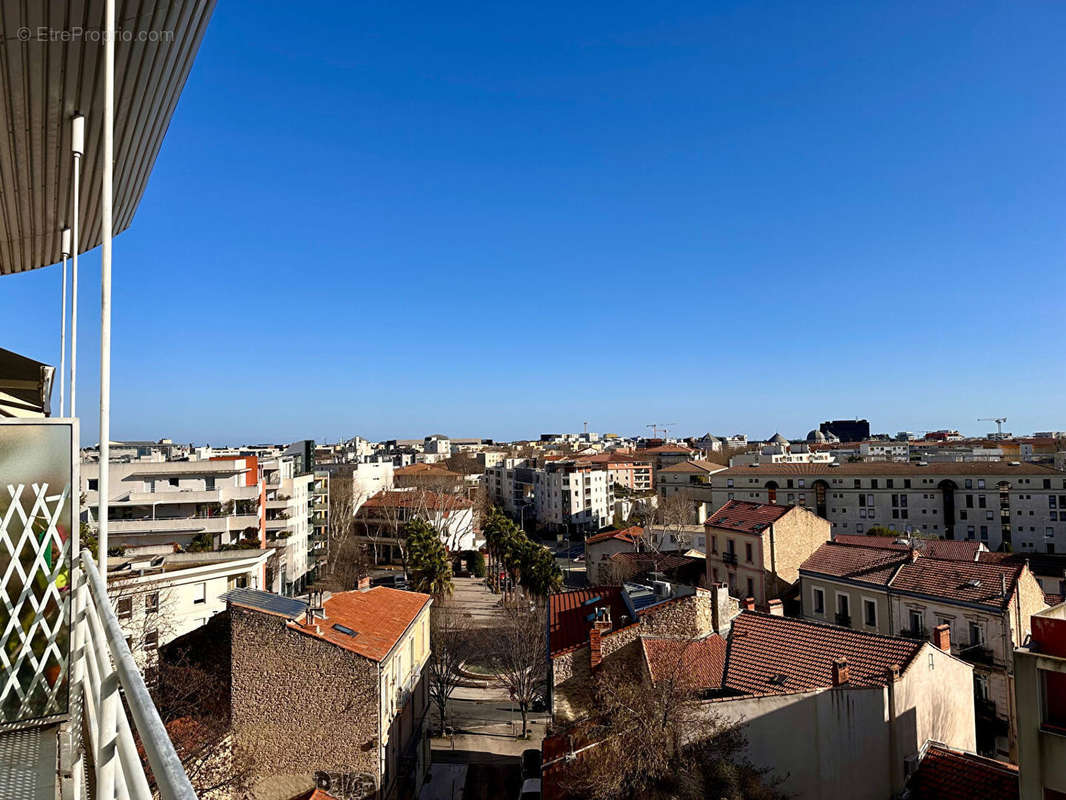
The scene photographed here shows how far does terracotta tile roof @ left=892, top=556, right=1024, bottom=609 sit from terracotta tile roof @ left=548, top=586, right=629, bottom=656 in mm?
8945

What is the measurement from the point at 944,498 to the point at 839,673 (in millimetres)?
43656

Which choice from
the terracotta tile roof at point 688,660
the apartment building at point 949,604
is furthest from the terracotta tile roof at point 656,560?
the terracotta tile roof at point 688,660

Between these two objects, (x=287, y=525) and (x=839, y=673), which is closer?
(x=839, y=673)

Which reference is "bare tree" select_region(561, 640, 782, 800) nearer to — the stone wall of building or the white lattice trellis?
the stone wall of building

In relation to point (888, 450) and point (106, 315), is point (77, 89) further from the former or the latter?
point (888, 450)

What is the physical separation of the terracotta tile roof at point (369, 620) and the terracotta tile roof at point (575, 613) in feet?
12.4

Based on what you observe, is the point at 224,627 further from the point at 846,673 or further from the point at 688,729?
the point at 846,673

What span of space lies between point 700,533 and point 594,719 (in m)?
30.5

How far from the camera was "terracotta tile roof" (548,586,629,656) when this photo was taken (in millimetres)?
16781

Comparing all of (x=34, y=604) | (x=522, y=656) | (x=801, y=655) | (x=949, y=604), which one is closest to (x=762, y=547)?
(x=949, y=604)

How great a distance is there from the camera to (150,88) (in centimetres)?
422

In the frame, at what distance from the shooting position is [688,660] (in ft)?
46.8

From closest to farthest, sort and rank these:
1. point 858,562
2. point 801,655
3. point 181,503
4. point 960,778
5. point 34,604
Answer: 1. point 34,604
2. point 960,778
3. point 801,655
4. point 858,562
5. point 181,503

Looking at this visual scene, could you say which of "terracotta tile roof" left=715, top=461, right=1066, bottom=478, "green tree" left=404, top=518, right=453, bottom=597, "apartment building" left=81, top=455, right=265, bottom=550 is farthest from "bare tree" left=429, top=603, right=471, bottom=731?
"terracotta tile roof" left=715, top=461, right=1066, bottom=478
